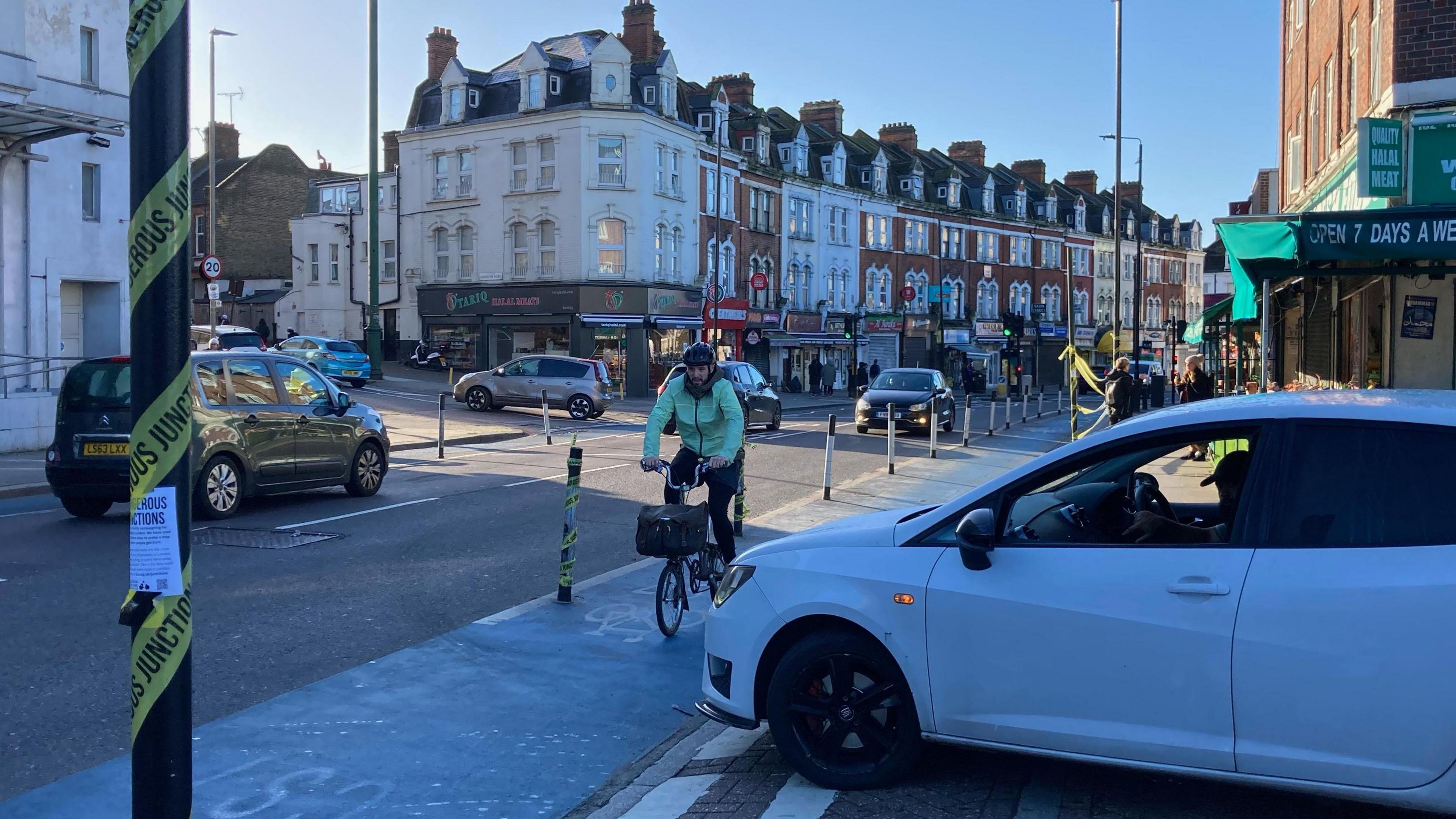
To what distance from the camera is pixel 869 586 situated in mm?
4723

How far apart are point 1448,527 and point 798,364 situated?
180 ft

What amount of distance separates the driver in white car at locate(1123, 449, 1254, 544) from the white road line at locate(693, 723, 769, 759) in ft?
5.99

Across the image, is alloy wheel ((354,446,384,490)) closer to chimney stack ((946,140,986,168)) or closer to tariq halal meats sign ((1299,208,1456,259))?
tariq halal meats sign ((1299,208,1456,259))

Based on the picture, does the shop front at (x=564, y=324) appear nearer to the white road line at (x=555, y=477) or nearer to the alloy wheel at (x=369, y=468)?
the white road line at (x=555, y=477)

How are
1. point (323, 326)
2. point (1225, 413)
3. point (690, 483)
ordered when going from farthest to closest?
point (323, 326)
point (690, 483)
point (1225, 413)

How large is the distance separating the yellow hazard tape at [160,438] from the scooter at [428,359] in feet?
153

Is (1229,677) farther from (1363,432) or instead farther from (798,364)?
(798,364)

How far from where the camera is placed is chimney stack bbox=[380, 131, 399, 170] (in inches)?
2181

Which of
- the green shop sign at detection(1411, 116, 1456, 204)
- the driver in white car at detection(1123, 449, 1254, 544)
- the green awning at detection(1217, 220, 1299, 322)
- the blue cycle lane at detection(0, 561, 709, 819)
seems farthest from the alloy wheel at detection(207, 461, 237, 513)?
the green shop sign at detection(1411, 116, 1456, 204)

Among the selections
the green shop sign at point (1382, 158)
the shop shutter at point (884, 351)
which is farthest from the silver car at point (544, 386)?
the shop shutter at point (884, 351)

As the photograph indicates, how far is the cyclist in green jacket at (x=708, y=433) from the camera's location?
26.2 ft

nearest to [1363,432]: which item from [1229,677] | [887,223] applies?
[1229,677]

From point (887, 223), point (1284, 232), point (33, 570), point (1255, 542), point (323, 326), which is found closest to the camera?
point (1255, 542)

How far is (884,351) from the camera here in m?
65.4
